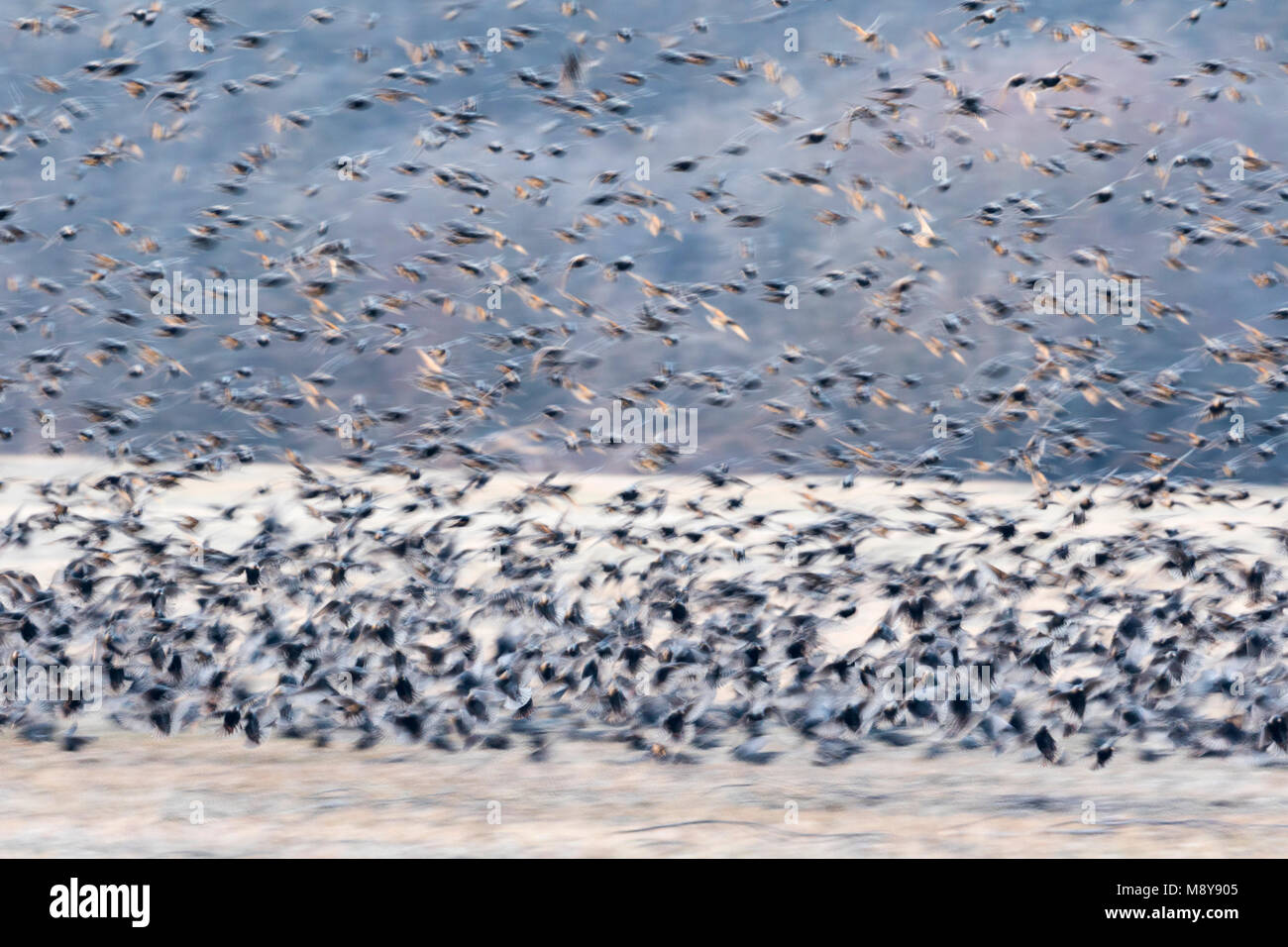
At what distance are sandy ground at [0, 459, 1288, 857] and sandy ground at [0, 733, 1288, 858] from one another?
0.04 feet

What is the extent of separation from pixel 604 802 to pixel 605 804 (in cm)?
2

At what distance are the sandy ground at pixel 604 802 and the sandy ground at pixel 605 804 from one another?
1 cm

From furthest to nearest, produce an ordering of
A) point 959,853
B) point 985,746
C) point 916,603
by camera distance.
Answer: point 916,603 < point 985,746 < point 959,853

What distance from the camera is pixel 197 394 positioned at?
23.4 feet

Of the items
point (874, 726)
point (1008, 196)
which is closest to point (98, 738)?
point (874, 726)

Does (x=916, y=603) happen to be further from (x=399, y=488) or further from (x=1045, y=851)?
(x=399, y=488)

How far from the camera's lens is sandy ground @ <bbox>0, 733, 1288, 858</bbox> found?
5.02m

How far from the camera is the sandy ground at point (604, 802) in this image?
502 cm

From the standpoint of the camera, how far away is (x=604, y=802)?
17.9 ft

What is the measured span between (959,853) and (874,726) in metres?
1.33

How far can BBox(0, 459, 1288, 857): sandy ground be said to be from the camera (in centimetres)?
502

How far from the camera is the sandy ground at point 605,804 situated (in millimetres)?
5016

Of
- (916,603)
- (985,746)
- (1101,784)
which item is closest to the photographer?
(1101,784)

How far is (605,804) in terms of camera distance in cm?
545
